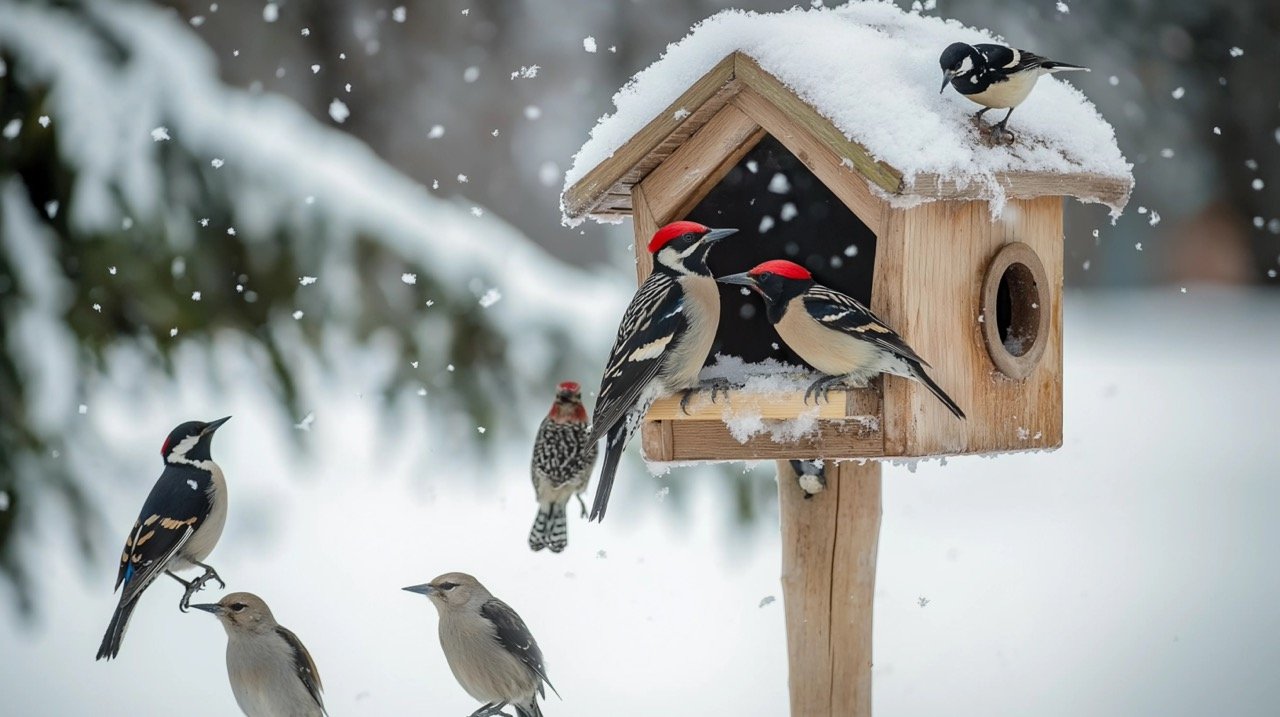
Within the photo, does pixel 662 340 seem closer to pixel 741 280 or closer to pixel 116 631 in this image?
pixel 741 280

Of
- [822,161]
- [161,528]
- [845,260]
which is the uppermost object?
[822,161]

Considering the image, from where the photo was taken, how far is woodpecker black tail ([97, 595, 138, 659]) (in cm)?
396

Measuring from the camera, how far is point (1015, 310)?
3615mm

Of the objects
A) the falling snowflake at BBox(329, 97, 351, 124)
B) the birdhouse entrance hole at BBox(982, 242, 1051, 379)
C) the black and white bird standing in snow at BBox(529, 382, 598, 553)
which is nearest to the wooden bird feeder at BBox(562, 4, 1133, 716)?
the birdhouse entrance hole at BBox(982, 242, 1051, 379)

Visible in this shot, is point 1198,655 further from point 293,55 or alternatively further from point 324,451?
point 293,55

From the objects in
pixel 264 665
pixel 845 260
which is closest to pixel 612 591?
pixel 264 665

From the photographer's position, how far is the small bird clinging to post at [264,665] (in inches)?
159

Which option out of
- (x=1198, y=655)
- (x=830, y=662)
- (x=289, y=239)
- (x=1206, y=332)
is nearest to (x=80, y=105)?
(x=289, y=239)

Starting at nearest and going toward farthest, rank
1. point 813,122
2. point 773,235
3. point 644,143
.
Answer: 1. point 813,122
2. point 644,143
3. point 773,235

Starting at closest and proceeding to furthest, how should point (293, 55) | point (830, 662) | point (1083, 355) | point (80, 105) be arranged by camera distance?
1. point (830, 662)
2. point (80, 105)
3. point (293, 55)
4. point (1083, 355)

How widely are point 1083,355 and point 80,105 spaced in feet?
20.1

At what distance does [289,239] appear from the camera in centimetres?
606

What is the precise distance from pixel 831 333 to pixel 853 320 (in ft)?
0.24

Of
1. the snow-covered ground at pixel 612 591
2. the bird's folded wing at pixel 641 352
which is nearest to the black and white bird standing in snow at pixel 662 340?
the bird's folded wing at pixel 641 352
